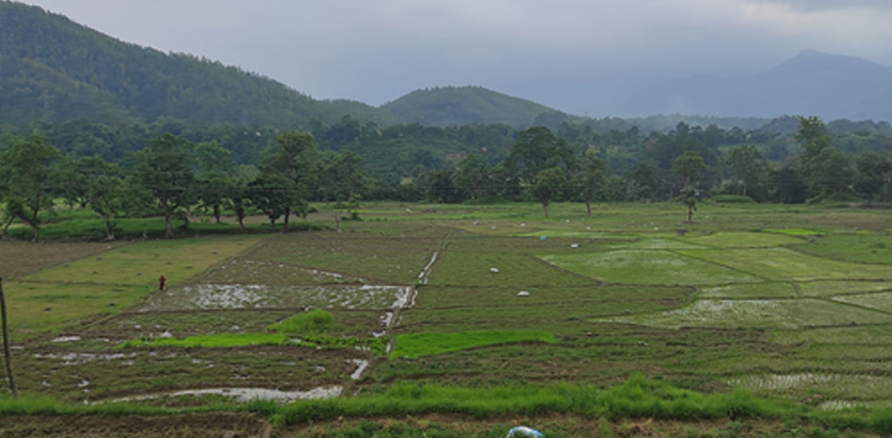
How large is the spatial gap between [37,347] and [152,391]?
6.73m

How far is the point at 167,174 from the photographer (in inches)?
1754

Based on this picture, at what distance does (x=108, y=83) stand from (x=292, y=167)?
16151 cm

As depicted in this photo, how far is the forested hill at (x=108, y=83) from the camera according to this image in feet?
467

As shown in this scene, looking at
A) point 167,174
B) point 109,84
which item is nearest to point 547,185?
point 167,174

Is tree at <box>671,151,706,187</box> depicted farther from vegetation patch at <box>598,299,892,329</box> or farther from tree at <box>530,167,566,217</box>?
vegetation patch at <box>598,299,892,329</box>

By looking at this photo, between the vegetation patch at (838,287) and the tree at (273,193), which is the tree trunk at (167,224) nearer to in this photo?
the tree at (273,193)

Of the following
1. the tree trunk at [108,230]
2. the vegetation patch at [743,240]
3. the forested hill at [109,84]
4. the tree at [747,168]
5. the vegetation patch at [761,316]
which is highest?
the forested hill at [109,84]

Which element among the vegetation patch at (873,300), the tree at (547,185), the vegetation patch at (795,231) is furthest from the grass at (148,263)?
the vegetation patch at (795,231)

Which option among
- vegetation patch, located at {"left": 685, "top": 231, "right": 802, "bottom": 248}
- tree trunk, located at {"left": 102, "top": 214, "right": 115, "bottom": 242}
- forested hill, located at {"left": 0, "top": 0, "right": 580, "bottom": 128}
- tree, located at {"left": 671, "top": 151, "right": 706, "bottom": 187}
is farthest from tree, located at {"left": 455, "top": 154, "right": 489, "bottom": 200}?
forested hill, located at {"left": 0, "top": 0, "right": 580, "bottom": 128}

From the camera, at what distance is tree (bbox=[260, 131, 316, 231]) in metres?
49.3

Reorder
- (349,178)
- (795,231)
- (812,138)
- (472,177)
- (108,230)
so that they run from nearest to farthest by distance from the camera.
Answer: (108,230)
(795,231)
(349,178)
(472,177)
(812,138)

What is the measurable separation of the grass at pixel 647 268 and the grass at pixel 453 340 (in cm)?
1186

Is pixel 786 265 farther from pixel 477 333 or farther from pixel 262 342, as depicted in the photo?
pixel 262 342

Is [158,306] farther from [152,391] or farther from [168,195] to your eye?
[168,195]
